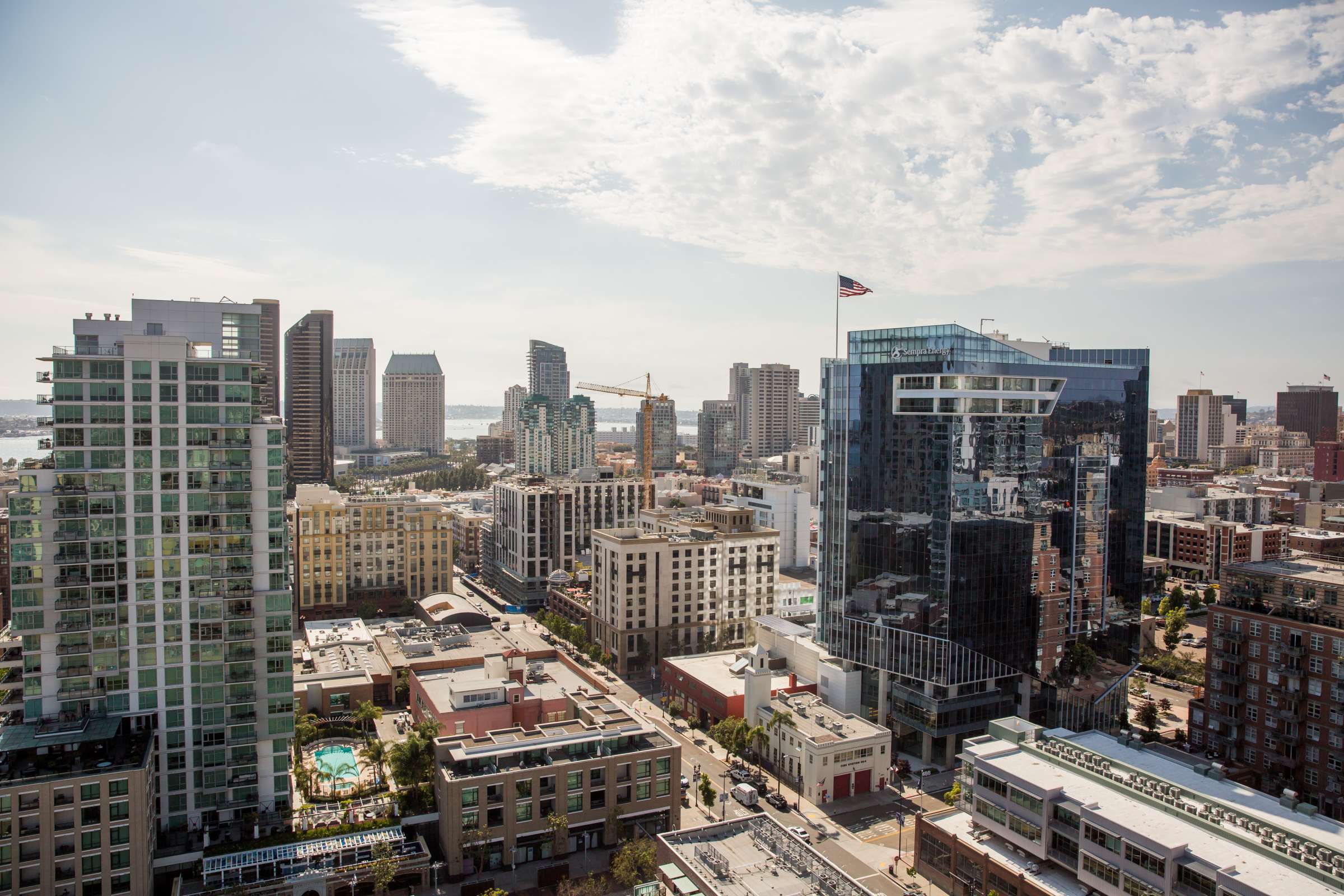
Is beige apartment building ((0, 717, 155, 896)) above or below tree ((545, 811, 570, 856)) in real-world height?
above

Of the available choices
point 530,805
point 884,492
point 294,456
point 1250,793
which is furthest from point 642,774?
point 294,456

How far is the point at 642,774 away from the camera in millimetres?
49062

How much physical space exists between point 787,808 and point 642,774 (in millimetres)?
10886

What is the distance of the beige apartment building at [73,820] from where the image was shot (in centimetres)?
3862

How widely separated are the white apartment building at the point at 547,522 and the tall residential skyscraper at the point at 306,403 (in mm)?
85433

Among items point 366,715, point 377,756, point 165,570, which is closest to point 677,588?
point 366,715

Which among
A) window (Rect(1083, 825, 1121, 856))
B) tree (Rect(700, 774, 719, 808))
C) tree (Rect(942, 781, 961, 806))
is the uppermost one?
window (Rect(1083, 825, 1121, 856))

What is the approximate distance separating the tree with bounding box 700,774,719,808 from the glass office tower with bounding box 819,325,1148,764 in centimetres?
1637

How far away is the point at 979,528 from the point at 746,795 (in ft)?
76.5

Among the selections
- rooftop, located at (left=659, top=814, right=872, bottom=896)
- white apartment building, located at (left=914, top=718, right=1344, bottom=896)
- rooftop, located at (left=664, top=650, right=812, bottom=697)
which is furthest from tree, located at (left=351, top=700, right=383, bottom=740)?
white apartment building, located at (left=914, top=718, right=1344, bottom=896)

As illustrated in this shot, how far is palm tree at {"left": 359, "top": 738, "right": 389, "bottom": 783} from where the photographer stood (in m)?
52.4

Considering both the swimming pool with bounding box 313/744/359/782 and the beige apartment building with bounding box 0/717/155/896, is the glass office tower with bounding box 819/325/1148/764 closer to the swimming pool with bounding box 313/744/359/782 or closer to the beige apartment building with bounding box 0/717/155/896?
the swimming pool with bounding box 313/744/359/782

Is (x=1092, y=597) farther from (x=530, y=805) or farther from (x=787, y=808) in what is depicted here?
(x=530, y=805)

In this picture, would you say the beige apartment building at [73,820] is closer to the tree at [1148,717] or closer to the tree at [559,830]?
the tree at [559,830]
